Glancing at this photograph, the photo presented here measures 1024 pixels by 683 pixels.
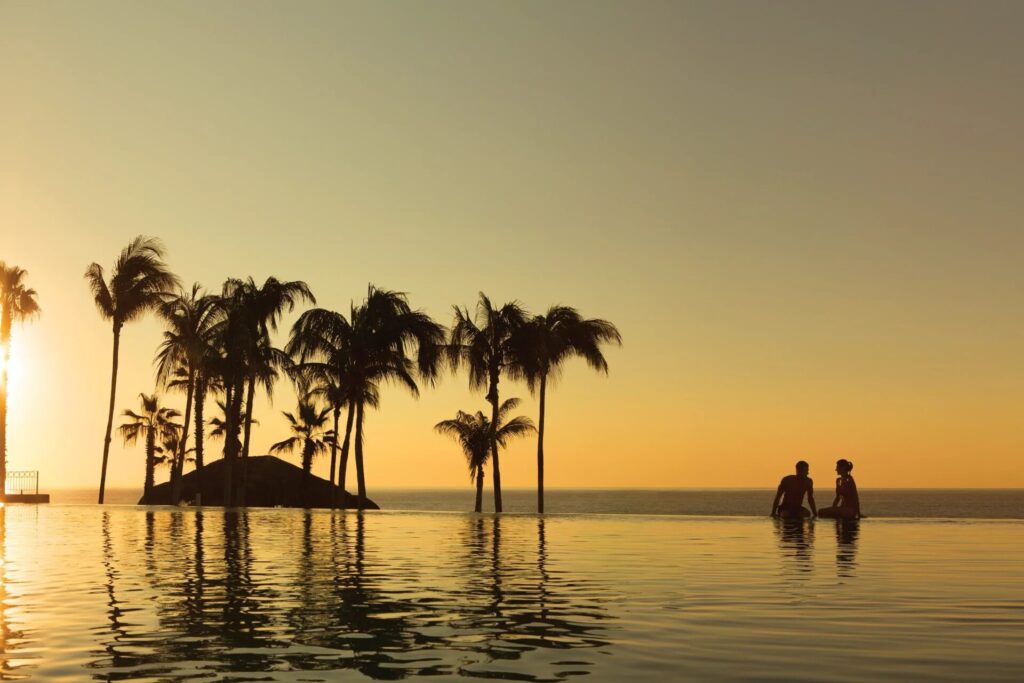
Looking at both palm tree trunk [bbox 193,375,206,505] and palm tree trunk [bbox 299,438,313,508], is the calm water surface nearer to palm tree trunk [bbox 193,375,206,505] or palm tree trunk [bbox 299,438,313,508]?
palm tree trunk [bbox 193,375,206,505]

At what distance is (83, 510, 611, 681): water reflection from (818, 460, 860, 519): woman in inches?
363

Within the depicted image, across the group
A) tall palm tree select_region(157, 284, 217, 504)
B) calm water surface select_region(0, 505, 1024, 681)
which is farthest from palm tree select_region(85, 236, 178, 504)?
calm water surface select_region(0, 505, 1024, 681)

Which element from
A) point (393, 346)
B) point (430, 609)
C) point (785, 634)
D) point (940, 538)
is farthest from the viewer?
point (393, 346)

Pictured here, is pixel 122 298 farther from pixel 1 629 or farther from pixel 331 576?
pixel 1 629

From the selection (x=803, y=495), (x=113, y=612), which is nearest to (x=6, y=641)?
(x=113, y=612)

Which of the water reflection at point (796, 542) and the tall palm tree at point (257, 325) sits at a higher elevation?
the tall palm tree at point (257, 325)

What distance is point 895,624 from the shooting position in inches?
460

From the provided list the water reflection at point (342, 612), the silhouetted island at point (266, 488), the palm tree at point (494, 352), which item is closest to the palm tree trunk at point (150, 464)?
the silhouetted island at point (266, 488)

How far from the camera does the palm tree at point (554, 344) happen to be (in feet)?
186

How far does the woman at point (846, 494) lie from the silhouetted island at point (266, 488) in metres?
46.9

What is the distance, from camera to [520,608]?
13.5 metres

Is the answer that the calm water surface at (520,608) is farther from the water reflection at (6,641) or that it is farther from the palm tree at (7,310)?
the palm tree at (7,310)

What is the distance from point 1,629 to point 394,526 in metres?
24.1

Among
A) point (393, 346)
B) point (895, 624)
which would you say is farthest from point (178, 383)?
point (895, 624)
